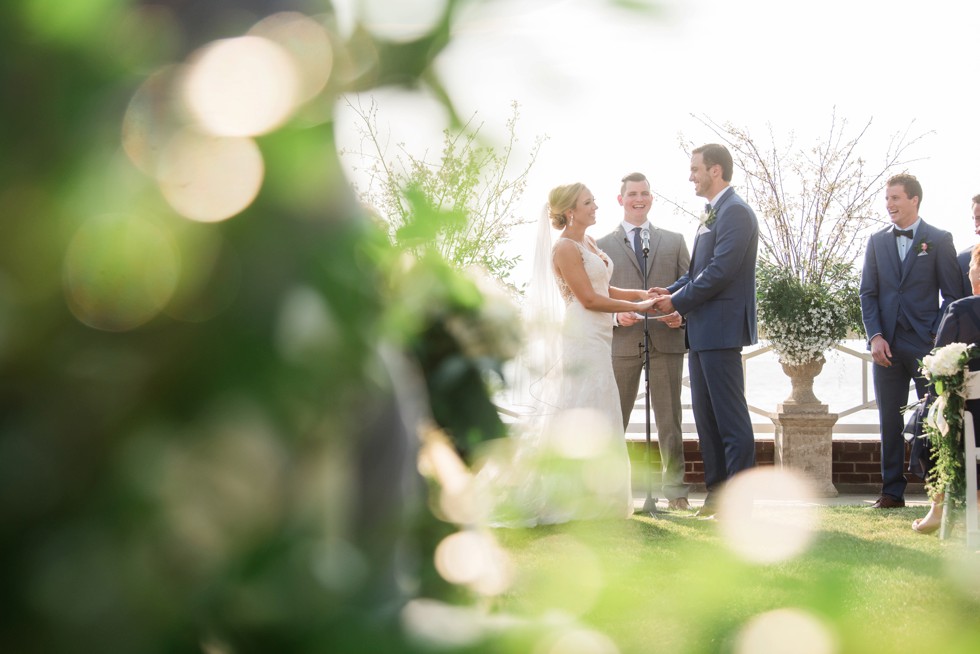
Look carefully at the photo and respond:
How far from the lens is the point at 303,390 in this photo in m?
0.26

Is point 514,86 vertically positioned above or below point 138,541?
above

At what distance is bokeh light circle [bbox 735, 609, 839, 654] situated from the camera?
0.89ft

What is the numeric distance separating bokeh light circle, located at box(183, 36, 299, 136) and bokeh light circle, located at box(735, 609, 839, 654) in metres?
0.20

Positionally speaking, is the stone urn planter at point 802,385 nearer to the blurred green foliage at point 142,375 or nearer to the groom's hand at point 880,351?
the groom's hand at point 880,351

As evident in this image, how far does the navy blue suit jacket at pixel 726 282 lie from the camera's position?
6.37 m

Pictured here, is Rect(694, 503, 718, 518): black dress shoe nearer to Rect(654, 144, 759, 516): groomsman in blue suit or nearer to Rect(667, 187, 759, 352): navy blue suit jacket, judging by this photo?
Rect(654, 144, 759, 516): groomsman in blue suit

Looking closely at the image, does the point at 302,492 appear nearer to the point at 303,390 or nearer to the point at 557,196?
the point at 303,390

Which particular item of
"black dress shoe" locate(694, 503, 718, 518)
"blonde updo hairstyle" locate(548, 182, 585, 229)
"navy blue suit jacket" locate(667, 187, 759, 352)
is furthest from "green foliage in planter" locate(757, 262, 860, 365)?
"blonde updo hairstyle" locate(548, 182, 585, 229)

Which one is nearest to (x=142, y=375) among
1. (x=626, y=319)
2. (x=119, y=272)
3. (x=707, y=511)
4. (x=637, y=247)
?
(x=119, y=272)

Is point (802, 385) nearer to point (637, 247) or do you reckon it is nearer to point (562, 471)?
point (637, 247)

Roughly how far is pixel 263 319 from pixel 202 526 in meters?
A: 0.06

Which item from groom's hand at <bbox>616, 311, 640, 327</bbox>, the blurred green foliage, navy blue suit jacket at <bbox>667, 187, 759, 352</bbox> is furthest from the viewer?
groom's hand at <bbox>616, 311, 640, 327</bbox>

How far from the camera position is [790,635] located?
28 cm

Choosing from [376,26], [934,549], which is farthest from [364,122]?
[934,549]
